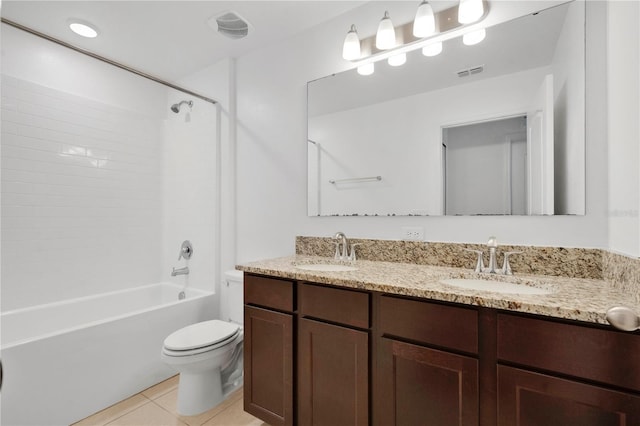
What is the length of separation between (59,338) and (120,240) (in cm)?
124

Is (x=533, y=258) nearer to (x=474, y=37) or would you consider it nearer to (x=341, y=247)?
(x=341, y=247)

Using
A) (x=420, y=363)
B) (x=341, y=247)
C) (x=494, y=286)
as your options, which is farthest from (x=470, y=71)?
(x=420, y=363)

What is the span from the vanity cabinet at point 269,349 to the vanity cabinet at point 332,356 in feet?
0.21

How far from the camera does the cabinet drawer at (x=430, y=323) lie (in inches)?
42.1

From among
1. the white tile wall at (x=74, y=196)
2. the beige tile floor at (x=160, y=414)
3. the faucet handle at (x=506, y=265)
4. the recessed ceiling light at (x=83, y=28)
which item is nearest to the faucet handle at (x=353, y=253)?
the faucet handle at (x=506, y=265)

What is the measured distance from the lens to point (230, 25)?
215cm

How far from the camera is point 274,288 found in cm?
156

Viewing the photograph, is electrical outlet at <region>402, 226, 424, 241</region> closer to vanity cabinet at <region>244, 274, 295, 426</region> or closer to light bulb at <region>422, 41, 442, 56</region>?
vanity cabinet at <region>244, 274, 295, 426</region>

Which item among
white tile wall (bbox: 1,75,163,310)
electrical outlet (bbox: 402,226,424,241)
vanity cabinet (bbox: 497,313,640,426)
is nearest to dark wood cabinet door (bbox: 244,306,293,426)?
electrical outlet (bbox: 402,226,424,241)

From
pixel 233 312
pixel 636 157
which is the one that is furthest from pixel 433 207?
pixel 233 312

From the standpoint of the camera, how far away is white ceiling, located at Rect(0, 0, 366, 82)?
6.27 feet

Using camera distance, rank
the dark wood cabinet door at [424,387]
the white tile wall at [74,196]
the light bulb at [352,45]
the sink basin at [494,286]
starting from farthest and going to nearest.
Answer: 1. the white tile wall at [74,196]
2. the light bulb at [352,45]
3. the sink basin at [494,286]
4. the dark wood cabinet door at [424,387]

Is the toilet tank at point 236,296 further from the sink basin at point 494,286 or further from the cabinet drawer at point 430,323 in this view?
the sink basin at point 494,286

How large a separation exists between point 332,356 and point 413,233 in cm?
81
